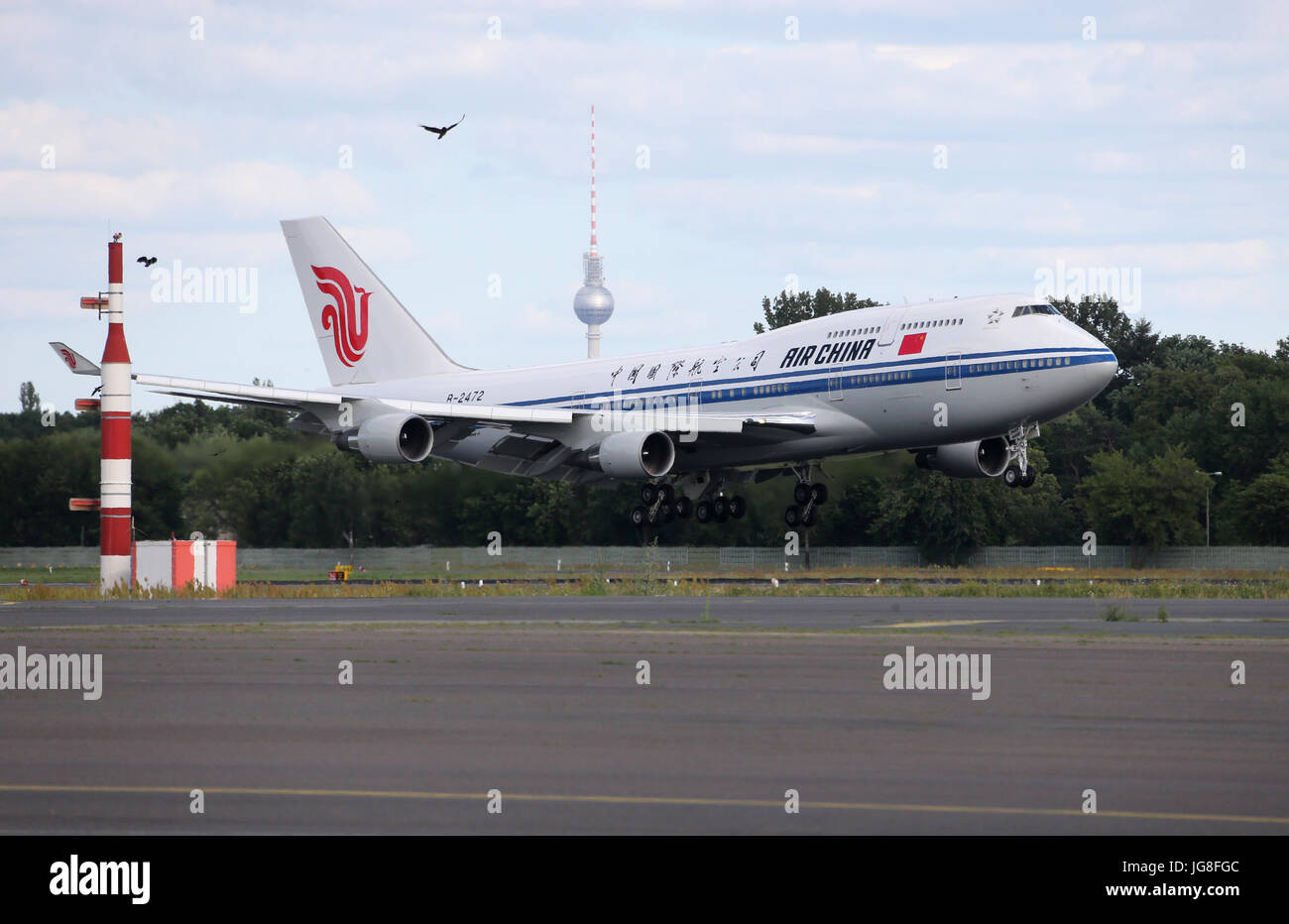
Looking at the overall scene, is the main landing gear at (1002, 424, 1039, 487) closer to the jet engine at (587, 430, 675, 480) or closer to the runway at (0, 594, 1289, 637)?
the runway at (0, 594, 1289, 637)

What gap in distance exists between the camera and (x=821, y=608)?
34.8m

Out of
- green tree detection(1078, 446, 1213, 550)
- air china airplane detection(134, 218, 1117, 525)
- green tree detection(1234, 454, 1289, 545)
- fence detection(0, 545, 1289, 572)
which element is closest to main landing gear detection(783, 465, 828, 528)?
air china airplane detection(134, 218, 1117, 525)

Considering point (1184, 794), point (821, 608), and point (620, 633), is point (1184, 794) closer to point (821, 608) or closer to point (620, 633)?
point (620, 633)

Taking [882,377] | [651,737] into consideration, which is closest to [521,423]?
[882,377]

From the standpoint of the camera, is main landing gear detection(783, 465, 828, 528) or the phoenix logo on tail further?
the phoenix logo on tail

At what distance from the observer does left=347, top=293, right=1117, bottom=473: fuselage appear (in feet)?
132

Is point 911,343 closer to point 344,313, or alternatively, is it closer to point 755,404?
point 755,404

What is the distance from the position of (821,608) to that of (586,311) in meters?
153

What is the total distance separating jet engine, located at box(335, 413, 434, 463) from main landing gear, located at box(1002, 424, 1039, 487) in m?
16.2

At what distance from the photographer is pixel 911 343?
139ft

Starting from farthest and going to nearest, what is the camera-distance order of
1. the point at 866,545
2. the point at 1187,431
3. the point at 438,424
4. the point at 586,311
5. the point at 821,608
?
the point at 586,311
the point at 1187,431
the point at 866,545
the point at 438,424
the point at 821,608

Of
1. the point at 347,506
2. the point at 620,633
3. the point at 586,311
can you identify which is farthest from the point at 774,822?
the point at 586,311

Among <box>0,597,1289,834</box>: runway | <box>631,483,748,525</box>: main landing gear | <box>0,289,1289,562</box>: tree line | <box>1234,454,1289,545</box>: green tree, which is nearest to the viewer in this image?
<box>0,597,1289,834</box>: runway

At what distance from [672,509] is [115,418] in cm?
1831
